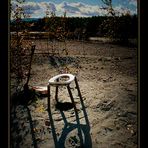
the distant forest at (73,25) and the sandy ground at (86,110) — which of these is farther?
the distant forest at (73,25)

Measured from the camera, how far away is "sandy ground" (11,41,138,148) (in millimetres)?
2195

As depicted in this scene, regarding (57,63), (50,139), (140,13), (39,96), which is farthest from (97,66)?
(140,13)

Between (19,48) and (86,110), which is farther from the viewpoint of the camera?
(19,48)

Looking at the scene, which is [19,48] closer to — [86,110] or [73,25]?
[73,25]

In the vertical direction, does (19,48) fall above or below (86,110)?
above

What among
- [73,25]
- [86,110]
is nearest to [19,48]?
[73,25]

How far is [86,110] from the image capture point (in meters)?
2.69

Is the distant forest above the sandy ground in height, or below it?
above

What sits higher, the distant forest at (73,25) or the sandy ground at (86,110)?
the distant forest at (73,25)

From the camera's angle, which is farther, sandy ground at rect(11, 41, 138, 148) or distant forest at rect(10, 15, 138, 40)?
distant forest at rect(10, 15, 138, 40)

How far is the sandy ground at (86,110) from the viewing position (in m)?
2.20
